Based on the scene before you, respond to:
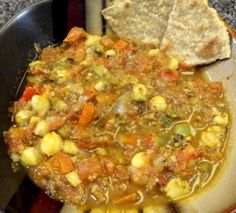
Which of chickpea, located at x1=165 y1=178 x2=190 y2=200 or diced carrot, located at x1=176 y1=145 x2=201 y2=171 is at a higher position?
diced carrot, located at x1=176 y1=145 x2=201 y2=171

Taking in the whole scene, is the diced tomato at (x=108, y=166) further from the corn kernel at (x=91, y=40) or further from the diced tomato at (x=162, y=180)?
the corn kernel at (x=91, y=40)

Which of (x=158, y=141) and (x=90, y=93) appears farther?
(x=90, y=93)

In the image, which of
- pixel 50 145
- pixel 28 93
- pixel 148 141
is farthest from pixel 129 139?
pixel 28 93

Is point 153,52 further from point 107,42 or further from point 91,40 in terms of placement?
point 91,40

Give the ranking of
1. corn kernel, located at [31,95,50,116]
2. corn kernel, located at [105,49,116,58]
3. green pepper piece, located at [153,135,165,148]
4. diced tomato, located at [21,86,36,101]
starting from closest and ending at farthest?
1. green pepper piece, located at [153,135,165,148]
2. corn kernel, located at [31,95,50,116]
3. diced tomato, located at [21,86,36,101]
4. corn kernel, located at [105,49,116,58]

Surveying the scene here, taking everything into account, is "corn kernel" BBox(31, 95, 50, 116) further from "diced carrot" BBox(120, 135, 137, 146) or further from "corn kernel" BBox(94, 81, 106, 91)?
"diced carrot" BBox(120, 135, 137, 146)

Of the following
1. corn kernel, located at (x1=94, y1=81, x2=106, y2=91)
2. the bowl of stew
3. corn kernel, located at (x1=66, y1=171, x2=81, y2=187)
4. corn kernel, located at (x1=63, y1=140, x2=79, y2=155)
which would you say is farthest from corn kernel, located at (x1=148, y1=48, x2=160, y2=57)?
corn kernel, located at (x1=66, y1=171, x2=81, y2=187)
